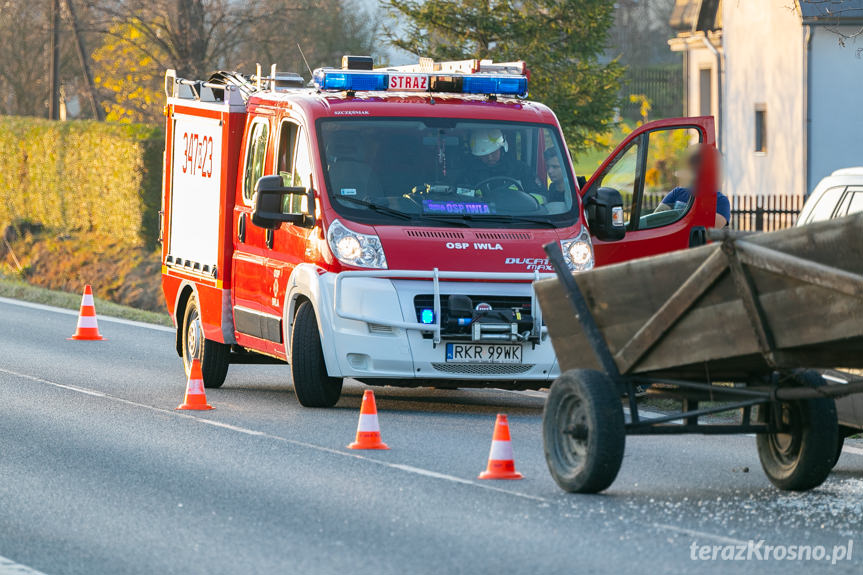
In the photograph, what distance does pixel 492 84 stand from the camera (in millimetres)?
14352

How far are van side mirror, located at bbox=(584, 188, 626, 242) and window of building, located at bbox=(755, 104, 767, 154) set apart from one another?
2373 cm

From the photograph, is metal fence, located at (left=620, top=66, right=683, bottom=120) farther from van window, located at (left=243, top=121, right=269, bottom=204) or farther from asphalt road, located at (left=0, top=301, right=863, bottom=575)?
asphalt road, located at (left=0, top=301, right=863, bottom=575)

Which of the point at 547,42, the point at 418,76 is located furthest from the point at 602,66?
the point at 418,76

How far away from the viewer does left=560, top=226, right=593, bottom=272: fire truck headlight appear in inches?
518

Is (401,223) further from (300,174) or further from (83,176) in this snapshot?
(83,176)

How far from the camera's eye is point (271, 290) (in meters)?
13.8

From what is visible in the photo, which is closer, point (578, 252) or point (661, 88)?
point (578, 252)

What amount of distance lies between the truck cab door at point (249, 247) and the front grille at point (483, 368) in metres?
2.12

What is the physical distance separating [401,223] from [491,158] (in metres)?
1.05

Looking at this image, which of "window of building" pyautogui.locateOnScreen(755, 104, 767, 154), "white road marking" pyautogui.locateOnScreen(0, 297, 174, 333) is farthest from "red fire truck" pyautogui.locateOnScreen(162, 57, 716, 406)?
"window of building" pyautogui.locateOnScreen(755, 104, 767, 154)

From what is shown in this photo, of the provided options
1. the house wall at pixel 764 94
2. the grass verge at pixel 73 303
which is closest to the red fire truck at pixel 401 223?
the grass verge at pixel 73 303

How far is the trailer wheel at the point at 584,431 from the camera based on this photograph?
8969 mm

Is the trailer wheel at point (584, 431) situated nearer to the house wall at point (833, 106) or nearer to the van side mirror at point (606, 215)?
the van side mirror at point (606, 215)

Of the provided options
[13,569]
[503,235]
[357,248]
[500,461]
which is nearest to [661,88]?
[503,235]
